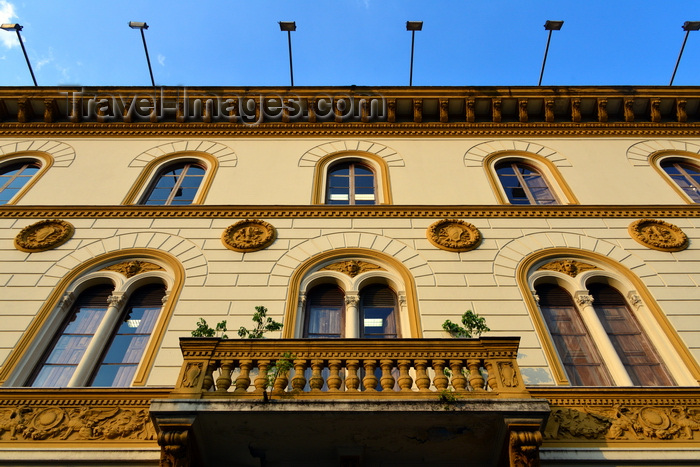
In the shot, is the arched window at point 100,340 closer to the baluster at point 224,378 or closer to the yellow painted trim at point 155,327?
the yellow painted trim at point 155,327

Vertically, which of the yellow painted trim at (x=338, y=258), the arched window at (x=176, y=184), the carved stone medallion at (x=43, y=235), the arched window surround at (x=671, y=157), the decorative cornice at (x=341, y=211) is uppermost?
the arched window surround at (x=671, y=157)

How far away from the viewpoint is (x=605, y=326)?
397 inches

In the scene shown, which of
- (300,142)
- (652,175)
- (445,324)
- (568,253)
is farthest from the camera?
(300,142)

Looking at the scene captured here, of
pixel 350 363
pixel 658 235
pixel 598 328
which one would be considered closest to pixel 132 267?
pixel 350 363

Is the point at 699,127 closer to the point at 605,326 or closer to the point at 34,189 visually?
the point at 605,326

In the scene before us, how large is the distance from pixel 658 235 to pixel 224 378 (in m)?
8.94

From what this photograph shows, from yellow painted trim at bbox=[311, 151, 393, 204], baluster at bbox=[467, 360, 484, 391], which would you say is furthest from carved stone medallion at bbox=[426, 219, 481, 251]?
baluster at bbox=[467, 360, 484, 391]

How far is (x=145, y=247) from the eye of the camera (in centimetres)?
1145

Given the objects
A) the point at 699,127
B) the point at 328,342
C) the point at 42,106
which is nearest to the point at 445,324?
the point at 328,342

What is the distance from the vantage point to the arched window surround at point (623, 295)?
9031 mm

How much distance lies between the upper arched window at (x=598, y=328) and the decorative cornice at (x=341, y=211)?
5.23ft

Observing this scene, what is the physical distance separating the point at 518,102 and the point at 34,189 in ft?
39.7

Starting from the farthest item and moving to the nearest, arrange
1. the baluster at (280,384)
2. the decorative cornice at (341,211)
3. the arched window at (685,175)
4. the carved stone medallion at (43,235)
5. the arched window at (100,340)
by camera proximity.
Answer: the arched window at (685,175) → the decorative cornice at (341,211) → the carved stone medallion at (43,235) → the arched window at (100,340) → the baluster at (280,384)

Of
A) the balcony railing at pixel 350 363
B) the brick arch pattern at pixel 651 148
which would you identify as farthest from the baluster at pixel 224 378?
the brick arch pattern at pixel 651 148
